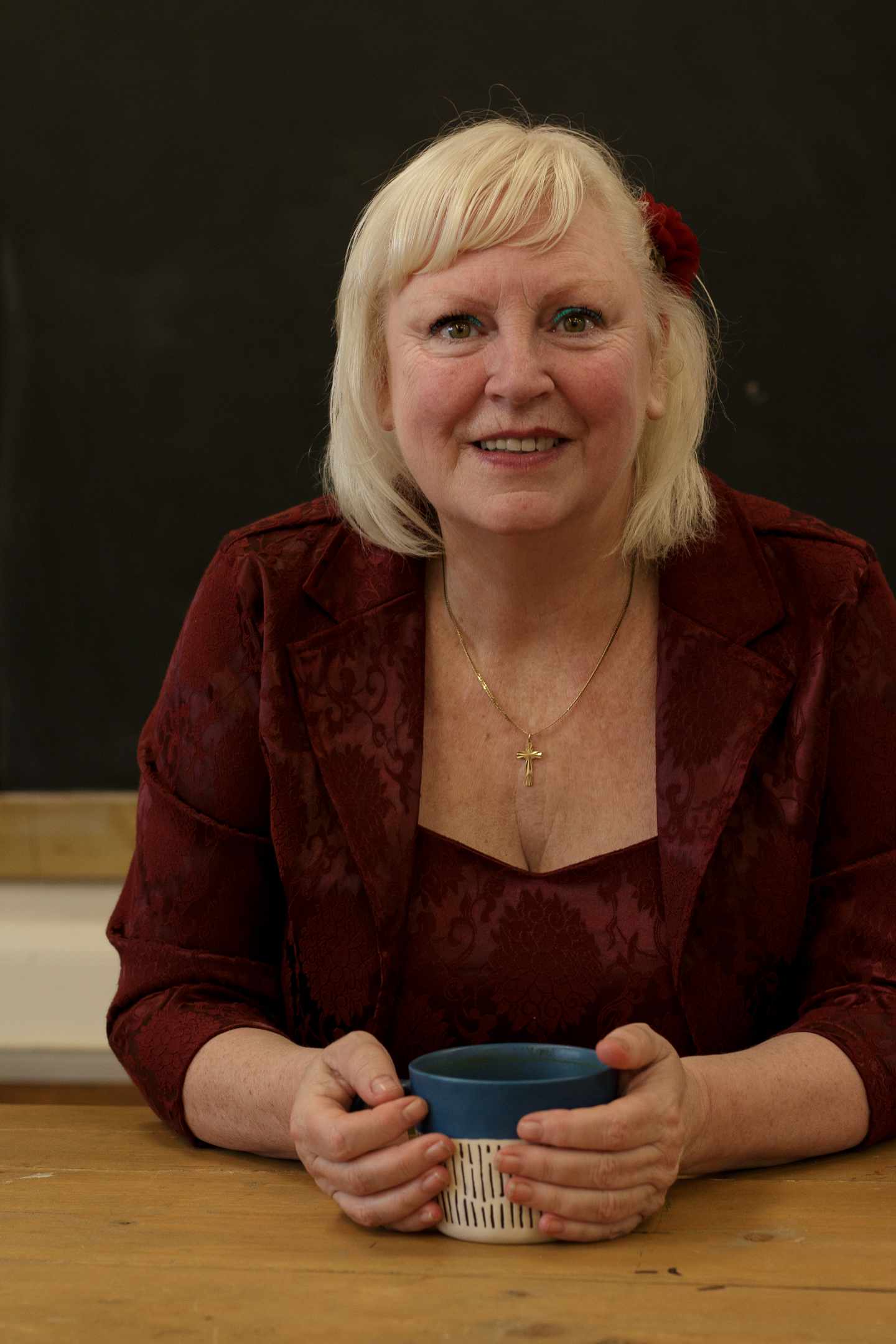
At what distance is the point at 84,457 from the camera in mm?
2197

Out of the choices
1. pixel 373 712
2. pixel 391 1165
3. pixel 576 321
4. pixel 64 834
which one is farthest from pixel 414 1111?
pixel 64 834

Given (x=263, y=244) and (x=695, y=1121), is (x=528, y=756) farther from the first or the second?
(x=263, y=244)

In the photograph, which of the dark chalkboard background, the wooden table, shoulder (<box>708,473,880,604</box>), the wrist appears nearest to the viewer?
the wooden table

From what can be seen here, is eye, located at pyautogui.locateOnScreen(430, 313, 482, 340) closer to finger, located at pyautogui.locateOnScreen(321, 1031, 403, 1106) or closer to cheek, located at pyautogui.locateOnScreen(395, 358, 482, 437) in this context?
cheek, located at pyautogui.locateOnScreen(395, 358, 482, 437)

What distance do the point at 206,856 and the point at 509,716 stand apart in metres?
0.35

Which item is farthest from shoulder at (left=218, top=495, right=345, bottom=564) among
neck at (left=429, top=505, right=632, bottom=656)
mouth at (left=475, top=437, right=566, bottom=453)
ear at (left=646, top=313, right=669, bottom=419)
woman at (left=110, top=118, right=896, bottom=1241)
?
ear at (left=646, top=313, right=669, bottom=419)

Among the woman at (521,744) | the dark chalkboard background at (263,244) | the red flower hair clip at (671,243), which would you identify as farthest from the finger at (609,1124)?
the dark chalkboard background at (263,244)

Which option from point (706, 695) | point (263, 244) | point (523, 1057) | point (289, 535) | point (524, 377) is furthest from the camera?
point (263, 244)

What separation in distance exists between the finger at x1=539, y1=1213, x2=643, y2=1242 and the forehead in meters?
0.80

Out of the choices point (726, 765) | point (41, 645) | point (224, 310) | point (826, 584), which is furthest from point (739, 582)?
point (41, 645)

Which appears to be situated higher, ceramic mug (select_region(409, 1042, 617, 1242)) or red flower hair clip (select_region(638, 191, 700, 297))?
red flower hair clip (select_region(638, 191, 700, 297))

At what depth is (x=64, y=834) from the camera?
2.21m

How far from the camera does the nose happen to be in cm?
121

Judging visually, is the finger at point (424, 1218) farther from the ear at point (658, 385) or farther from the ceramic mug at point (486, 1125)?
the ear at point (658, 385)
